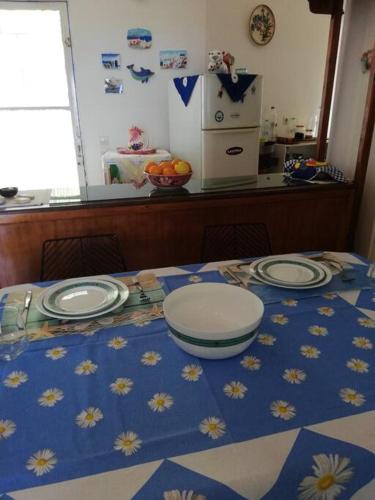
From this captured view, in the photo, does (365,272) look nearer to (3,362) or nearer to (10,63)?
(3,362)

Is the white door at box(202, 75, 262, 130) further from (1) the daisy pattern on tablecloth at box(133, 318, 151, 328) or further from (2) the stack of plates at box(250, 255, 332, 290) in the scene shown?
(1) the daisy pattern on tablecloth at box(133, 318, 151, 328)

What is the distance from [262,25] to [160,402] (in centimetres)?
390

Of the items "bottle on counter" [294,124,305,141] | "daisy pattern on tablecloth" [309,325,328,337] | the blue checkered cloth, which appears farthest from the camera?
"bottle on counter" [294,124,305,141]

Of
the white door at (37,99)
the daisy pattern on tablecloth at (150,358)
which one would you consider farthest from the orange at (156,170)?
the white door at (37,99)

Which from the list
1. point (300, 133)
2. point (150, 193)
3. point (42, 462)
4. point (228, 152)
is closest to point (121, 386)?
point (42, 462)

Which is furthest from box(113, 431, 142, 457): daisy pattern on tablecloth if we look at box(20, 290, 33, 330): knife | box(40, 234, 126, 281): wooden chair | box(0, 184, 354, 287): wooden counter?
box(0, 184, 354, 287): wooden counter

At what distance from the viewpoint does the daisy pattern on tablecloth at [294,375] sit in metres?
0.72

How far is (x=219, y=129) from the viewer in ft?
9.38

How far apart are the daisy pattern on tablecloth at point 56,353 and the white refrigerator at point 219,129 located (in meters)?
2.14

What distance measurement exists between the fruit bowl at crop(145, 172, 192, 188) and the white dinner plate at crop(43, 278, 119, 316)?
0.74 metres

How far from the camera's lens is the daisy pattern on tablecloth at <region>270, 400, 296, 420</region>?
64cm

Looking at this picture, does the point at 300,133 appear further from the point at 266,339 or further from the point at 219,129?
the point at 266,339

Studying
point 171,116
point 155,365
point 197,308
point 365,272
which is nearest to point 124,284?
point 197,308

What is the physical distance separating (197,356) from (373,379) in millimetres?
345
